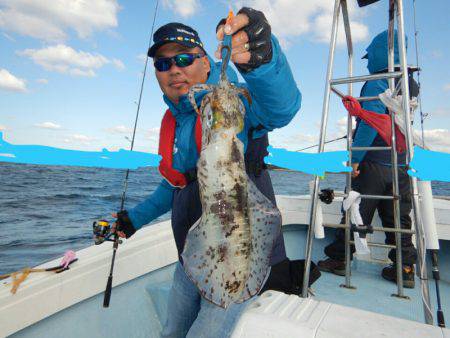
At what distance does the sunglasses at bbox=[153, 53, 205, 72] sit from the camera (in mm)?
2383

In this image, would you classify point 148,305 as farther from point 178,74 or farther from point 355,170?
point 355,170

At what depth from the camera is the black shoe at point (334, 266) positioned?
5.48 meters

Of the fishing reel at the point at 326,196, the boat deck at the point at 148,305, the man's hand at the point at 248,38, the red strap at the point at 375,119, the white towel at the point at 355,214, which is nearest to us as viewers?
the man's hand at the point at 248,38

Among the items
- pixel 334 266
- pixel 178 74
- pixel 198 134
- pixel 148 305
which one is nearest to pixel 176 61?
pixel 178 74

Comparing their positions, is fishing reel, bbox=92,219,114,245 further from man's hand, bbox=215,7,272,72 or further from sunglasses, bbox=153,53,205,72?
man's hand, bbox=215,7,272,72

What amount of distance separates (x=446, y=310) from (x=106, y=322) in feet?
15.7

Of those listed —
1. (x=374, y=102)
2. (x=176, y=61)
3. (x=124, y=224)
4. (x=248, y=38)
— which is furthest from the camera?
(x=374, y=102)

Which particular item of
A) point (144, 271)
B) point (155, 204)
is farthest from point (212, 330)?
point (144, 271)

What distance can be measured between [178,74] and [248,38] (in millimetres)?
1052

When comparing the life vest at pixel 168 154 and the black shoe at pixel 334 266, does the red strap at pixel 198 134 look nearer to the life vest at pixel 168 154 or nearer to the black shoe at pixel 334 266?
the life vest at pixel 168 154

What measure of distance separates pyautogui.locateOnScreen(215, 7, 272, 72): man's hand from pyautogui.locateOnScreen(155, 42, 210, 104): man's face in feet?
2.89

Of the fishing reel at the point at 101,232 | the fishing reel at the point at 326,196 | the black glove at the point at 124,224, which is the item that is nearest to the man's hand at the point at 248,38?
the black glove at the point at 124,224

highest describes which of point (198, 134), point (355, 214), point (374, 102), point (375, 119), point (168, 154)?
point (374, 102)

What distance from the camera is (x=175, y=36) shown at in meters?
2.40
